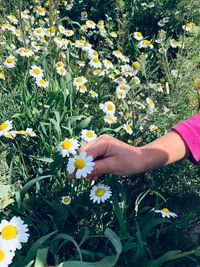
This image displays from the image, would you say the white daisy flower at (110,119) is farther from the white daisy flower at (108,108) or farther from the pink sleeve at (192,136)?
the pink sleeve at (192,136)

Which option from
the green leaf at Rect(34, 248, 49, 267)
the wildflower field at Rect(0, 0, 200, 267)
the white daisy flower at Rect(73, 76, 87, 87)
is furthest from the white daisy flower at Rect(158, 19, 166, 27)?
the green leaf at Rect(34, 248, 49, 267)

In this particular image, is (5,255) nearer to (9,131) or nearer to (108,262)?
(108,262)

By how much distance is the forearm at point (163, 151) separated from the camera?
4.75ft

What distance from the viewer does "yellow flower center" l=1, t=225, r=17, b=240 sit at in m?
1.42

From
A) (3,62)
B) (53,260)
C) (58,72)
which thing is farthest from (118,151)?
(3,62)

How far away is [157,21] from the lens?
3504 millimetres

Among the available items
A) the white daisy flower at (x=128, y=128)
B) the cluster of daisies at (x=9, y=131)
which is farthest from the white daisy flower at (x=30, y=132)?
the white daisy flower at (x=128, y=128)

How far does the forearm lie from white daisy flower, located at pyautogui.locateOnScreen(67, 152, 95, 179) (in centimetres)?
20

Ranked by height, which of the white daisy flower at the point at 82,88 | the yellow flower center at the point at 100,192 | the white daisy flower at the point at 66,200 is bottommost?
the white daisy flower at the point at 66,200

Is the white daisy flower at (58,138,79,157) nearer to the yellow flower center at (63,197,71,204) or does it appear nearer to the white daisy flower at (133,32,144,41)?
the yellow flower center at (63,197,71,204)

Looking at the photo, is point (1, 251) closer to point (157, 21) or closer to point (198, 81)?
point (198, 81)

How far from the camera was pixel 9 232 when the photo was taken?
56.6 inches

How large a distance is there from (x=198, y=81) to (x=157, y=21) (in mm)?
913

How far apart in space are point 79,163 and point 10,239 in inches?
15.1
